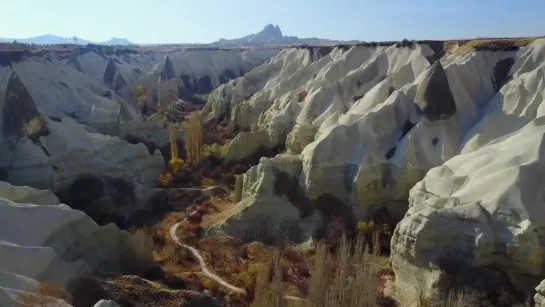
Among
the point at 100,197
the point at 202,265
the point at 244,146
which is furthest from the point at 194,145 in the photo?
the point at 202,265

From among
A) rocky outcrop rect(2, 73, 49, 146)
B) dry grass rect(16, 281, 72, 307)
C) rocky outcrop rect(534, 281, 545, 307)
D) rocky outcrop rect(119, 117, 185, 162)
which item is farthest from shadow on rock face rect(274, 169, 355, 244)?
rocky outcrop rect(119, 117, 185, 162)

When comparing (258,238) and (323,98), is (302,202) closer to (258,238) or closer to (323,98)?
(258,238)

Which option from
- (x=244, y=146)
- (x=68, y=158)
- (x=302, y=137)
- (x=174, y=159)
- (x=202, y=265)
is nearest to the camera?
(x=202, y=265)

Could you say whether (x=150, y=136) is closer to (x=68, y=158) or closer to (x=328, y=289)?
(x=68, y=158)

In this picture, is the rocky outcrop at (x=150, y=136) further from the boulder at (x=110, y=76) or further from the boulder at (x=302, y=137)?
the boulder at (x=110, y=76)

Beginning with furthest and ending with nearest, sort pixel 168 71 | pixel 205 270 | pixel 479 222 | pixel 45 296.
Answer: pixel 168 71, pixel 205 270, pixel 479 222, pixel 45 296

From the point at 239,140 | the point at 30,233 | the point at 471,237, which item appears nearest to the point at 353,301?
the point at 471,237
